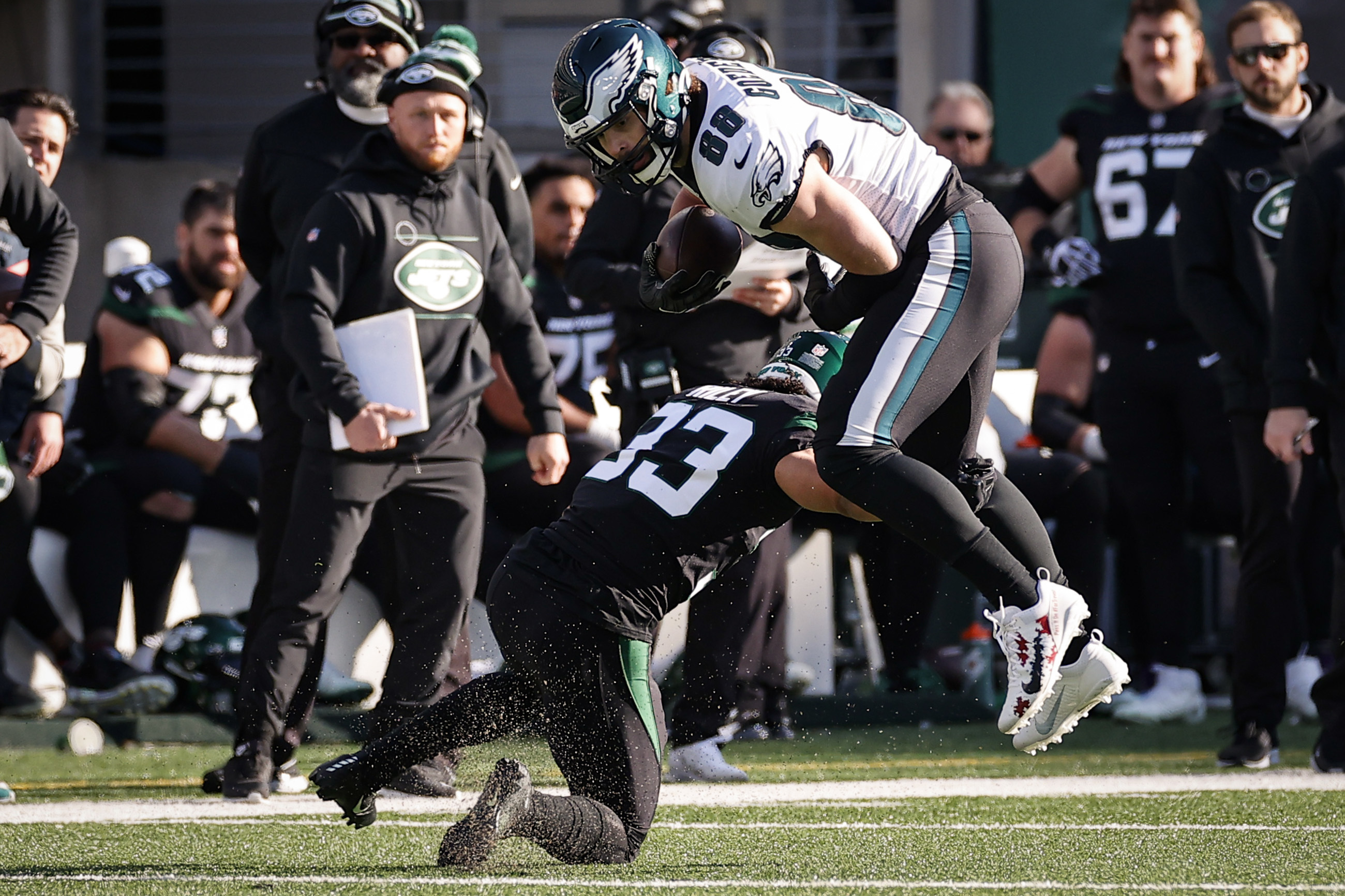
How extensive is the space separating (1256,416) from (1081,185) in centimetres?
176

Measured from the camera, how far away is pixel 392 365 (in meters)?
5.31

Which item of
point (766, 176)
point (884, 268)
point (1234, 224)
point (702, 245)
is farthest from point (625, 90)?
point (1234, 224)

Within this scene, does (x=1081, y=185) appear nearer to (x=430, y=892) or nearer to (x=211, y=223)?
(x=211, y=223)

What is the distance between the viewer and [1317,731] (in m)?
6.77

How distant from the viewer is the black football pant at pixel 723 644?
5.59 meters

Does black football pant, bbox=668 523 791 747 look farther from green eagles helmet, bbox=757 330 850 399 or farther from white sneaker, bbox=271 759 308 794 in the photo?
green eagles helmet, bbox=757 330 850 399

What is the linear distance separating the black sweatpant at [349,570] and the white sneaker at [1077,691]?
1.80m

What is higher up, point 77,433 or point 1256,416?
point 1256,416

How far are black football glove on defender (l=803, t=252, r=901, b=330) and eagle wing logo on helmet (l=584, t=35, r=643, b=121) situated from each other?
0.67 meters

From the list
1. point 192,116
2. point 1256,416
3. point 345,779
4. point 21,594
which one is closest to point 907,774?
point 1256,416

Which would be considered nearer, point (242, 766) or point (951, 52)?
point (242, 766)

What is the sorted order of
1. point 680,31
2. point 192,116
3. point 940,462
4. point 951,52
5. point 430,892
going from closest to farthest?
point 430,892 < point 940,462 < point 680,31 < point 951,52 < point 192,116

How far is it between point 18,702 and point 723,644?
2783 millimetres

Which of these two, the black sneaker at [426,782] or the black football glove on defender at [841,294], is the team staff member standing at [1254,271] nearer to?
the black football glove on defender at [841,294]
